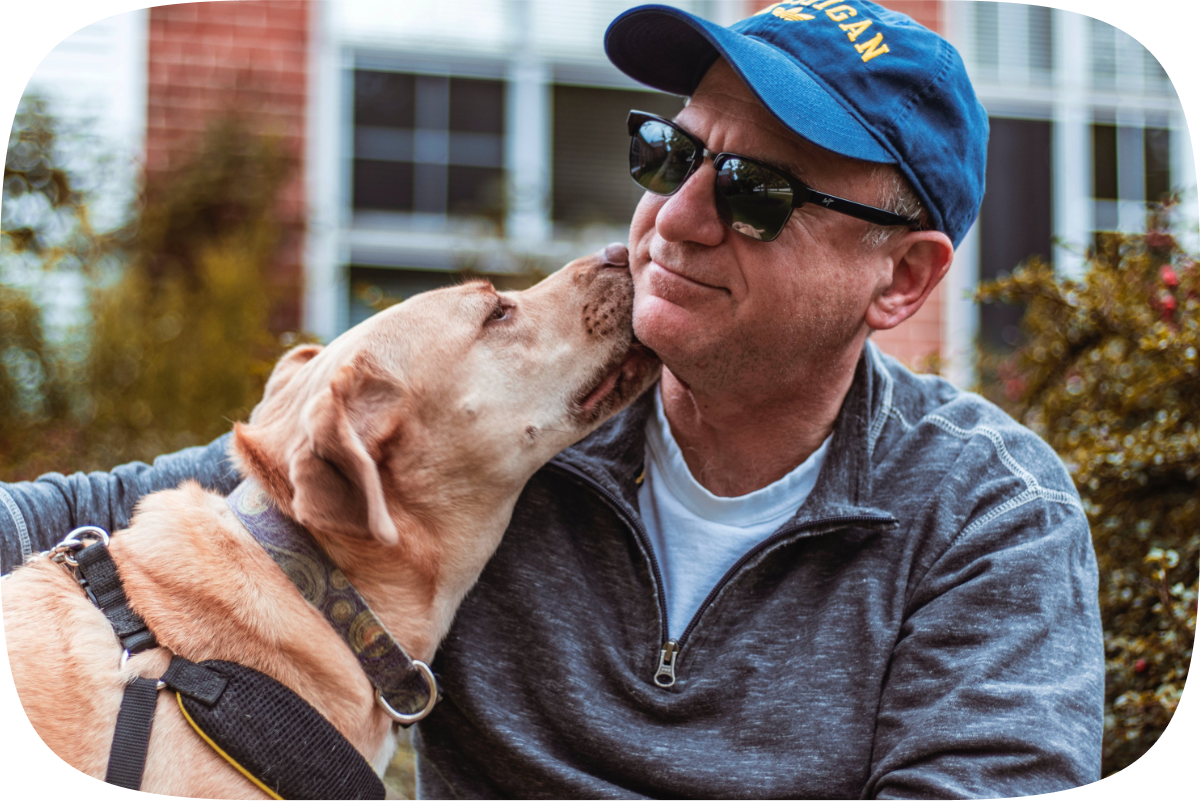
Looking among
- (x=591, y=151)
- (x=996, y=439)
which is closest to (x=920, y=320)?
(x=591, y=151)

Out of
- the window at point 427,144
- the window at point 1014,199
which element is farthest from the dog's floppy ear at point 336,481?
the window at point 1014,199

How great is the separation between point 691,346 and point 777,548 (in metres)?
0.48

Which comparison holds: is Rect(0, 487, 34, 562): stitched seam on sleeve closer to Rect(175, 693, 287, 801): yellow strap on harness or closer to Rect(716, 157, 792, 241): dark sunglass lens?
Rect(175, 693, 287, 801): yellow strap on harness

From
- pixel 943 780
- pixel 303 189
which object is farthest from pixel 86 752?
pixel 303 189

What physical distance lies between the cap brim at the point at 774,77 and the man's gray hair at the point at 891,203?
0.18 ft

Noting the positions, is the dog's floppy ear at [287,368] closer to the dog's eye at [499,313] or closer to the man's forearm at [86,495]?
the man's forearm at [86,495]

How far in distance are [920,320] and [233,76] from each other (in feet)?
15.3

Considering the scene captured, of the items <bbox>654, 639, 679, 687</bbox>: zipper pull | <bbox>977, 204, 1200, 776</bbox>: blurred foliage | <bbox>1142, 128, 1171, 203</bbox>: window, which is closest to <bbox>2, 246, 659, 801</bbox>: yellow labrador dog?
<bbox>654, 639, 679, 687</bbox>: zipper pull

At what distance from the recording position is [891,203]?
215 centimetres

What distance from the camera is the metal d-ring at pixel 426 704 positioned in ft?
6.23

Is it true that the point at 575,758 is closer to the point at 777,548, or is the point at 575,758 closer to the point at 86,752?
the point at 777,548

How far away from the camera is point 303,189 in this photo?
6.12 m

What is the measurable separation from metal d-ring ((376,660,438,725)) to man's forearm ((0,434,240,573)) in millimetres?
641

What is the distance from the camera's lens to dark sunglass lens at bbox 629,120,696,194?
7.09 ft
